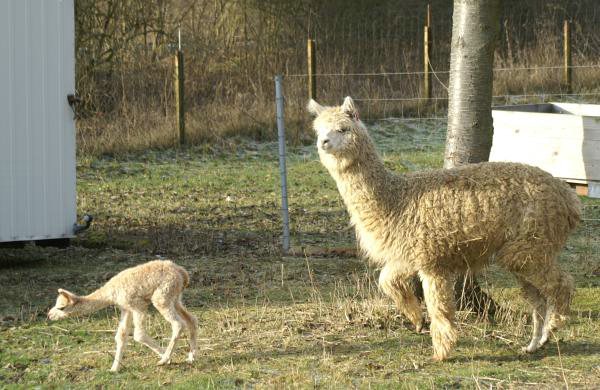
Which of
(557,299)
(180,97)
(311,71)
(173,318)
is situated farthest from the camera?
(311,71)

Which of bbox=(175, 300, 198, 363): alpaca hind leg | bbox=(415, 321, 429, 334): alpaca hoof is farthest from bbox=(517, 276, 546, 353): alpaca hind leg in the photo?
bbox=(175, 300, 198, 363): alpaca hind leg

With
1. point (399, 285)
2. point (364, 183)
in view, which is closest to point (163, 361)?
point (399, 285)

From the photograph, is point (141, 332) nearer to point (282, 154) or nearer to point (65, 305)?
point (65, 305)

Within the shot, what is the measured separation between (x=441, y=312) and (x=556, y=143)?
489 centimetres

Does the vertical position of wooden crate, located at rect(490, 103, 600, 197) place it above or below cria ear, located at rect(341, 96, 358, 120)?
below

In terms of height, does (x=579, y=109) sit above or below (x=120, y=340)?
above

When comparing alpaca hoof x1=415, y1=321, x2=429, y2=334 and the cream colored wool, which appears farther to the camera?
alpaca hoof x1=415, y1=321, x2=429, y2=334

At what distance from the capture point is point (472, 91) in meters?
7.94

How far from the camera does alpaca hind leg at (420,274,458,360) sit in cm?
680

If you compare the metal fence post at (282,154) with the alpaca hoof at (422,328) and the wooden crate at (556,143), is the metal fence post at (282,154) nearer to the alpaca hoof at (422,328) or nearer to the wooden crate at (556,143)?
the wooden crate at (556,143)

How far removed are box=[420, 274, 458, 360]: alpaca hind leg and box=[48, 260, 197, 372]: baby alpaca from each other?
160 cm

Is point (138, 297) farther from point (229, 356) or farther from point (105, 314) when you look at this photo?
point (105, 314)

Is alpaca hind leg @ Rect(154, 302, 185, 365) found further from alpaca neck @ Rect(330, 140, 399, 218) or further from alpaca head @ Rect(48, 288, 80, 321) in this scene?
alpaca neck @ Rect(330, 140, 399, 218)

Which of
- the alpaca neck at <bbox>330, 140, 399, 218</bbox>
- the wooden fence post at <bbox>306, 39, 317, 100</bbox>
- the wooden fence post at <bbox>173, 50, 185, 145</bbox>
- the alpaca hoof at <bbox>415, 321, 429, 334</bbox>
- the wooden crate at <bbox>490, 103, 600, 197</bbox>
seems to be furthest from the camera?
the wooden fence post at <bbox>306, 39, 317, 100</bbox>
